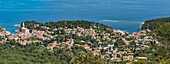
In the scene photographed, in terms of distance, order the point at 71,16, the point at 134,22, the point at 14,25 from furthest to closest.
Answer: the point at 71,16 → the point at 134,22 → the point at 14,25

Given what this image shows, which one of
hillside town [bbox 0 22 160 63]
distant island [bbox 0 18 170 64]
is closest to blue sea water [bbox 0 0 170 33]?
distant island [bbox 0 18 170 64]

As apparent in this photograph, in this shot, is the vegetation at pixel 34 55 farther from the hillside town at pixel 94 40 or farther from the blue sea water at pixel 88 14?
the blue sea water at pixel 88 14

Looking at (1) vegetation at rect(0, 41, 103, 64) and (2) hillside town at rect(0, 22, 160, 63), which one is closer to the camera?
(1) vegetation at rect(0, 41, 103, 64)

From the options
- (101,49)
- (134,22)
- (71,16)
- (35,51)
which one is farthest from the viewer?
(71,16)

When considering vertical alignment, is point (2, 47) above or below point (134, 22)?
above

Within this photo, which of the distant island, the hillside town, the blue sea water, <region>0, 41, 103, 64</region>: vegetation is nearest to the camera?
<region>0, 41, 103, 64</region>: vegetation

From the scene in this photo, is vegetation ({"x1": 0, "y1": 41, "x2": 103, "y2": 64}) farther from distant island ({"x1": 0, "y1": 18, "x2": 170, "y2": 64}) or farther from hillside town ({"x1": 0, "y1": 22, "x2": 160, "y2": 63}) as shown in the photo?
hillside town ({"x1": 0, "y1": 22, "x2": 160, "y2": 63})

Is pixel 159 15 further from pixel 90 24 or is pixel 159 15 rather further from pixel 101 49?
pixel 101 49

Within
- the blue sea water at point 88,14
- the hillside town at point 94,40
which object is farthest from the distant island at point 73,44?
the blue sea water at point 88,14

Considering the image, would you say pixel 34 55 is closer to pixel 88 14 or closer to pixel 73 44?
pixel 73 44

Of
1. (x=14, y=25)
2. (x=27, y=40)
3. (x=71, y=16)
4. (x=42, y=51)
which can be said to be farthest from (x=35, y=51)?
(x=71, y=16)
